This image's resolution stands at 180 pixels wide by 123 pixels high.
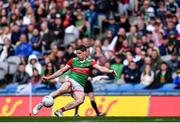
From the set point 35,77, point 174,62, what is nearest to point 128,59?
point 174,62

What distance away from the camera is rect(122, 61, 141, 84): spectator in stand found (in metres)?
23.9

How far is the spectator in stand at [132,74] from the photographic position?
2389 centimetres

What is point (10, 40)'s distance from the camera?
27.9m

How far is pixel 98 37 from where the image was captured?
2764 cm

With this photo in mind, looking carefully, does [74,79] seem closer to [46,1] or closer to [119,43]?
[119,43]

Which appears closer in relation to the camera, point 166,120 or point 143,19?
point 166,120

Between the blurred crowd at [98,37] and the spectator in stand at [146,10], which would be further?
the spectator in stand at [146,10]

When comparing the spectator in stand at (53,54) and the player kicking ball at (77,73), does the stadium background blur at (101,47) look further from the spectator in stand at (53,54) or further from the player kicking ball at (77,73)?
the player kicking ball at (77,73)

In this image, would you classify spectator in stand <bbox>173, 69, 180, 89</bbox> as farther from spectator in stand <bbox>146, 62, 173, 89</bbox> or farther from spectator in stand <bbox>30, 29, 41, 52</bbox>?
spectator in stand <bbox>30, 29, 41, 52</bbox>

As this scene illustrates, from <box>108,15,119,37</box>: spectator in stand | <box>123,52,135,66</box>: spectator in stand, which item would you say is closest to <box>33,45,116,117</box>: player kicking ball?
<box>123,52,135,66</box>: spectator in stand

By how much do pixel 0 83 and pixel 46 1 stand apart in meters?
4.86

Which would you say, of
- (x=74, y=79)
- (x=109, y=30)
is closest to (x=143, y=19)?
(x=109, y=30)

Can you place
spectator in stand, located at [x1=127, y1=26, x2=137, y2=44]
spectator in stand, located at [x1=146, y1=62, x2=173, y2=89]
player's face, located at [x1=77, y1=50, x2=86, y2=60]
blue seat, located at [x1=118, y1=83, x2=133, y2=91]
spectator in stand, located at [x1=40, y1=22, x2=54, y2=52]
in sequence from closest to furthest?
player's face, located at [x1=77, y1=50, x2=86, y2=60] → blue seat, located at [x1=118, y1=83, x2=133, y2=91] → spectator in stand, located at [x1=146, y1=62, x2=173, y2=89] → spectator in stand, located at [x1=127, y1=26, x2=137, y2=44] → spectator in stand, located at [x1=40, y1=22, x2=54, y2=52]

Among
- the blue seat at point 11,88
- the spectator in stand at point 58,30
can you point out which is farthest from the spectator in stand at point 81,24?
the blue seat at point 11,88
